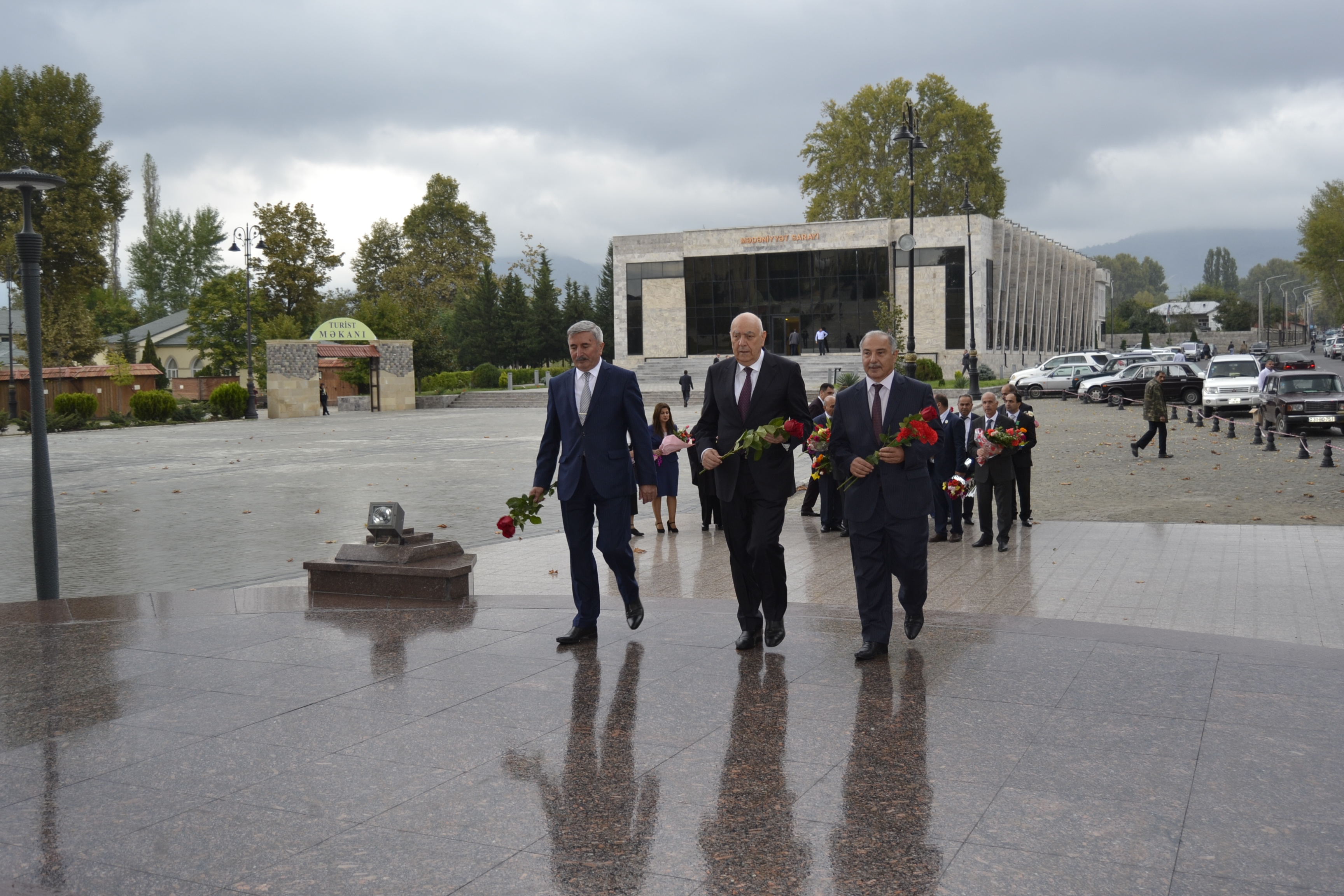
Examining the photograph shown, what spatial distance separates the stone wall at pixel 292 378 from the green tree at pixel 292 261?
20.8 metres

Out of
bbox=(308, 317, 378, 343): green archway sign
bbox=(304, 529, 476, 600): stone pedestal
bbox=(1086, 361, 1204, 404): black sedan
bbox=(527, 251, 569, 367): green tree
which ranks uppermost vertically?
bbox=(527, 251, 569, 367): green tree

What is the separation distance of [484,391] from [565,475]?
51108mm

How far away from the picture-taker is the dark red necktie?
607 centimetres

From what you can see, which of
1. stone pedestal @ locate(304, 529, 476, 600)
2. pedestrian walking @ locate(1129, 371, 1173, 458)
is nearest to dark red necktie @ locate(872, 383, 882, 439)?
stone pedestal @ locate(304, 529, 476, 600)

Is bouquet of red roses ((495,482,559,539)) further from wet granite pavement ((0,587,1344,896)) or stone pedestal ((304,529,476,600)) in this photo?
stone pedestal ((304,529,476,600))

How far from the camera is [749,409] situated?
606 centimetres

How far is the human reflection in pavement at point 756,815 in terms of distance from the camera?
10.9 ft

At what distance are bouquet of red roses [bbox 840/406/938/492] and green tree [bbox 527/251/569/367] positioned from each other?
72991 mm

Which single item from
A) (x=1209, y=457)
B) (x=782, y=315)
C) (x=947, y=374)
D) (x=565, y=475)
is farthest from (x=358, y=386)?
(x=565, y=475)

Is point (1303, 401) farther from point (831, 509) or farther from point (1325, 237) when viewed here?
point (1325, 237)

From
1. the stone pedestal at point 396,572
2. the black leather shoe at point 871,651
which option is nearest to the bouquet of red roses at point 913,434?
the black leather shoe at point 871,651

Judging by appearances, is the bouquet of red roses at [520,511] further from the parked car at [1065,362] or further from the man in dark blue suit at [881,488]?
the parked car at [1065,362]

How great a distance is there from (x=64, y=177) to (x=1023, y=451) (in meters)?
55.1

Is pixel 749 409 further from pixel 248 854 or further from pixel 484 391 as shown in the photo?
pixel 484 391
